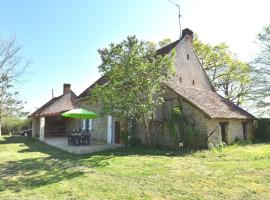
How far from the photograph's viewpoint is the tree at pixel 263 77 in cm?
2456

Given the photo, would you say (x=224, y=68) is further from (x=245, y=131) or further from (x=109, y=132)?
(x=109, y=132)

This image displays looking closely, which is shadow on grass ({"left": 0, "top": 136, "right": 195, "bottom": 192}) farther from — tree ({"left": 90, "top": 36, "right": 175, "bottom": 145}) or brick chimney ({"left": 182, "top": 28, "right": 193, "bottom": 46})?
brick chimney ({"left": 182, "top": 28, "right": 193, "bottom": 46})

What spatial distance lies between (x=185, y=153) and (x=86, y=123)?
11467 mm

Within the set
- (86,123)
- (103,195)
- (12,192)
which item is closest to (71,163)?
(12,192)

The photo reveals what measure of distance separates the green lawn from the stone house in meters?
3.66

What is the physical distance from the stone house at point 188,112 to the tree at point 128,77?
1.74m

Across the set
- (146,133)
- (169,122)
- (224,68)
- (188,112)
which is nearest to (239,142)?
(188,112)

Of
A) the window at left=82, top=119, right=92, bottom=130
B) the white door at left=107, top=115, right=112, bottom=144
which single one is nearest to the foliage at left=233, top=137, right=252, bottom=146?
the white door at left=107, top=115, right=112, bottom=144

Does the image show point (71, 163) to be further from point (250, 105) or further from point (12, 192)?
point (250, 105)

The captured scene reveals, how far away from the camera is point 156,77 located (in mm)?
13781

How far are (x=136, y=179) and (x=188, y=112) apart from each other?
8210mm

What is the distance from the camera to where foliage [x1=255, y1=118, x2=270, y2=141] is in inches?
794

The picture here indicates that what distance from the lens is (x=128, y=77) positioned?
13359mm

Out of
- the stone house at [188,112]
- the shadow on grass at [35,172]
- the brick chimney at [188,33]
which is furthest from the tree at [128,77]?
the brick chimney at [188,33]
